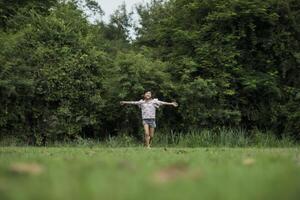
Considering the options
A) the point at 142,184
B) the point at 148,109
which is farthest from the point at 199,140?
the point at 142,184

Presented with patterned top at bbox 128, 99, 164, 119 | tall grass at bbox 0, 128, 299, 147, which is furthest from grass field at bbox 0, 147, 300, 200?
tall grass at bbox 0, 128, 299, 147

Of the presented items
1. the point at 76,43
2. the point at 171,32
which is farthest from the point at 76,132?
the point at 171,32

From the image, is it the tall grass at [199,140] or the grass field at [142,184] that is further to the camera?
the tall grass at [199,140]

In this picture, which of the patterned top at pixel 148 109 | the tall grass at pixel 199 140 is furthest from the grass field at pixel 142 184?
the tall grass at pixel 199 140

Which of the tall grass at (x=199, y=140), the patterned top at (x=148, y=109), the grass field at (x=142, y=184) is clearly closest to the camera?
the grass field at (x=142, y=184)

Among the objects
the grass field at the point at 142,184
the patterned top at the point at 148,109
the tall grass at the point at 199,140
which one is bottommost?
the grass field at the point at 142,184

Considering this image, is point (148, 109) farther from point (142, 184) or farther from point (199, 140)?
point (142, 184)

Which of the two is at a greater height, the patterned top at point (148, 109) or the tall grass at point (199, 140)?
the patterned top at point (148, 109)

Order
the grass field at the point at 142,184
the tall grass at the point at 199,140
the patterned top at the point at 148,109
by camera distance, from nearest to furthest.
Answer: the grass field at the point at 142,184 < the patterned top at the point at 148,109 < the tall grass at the point at 199,140

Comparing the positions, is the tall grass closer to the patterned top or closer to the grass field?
the patterned top

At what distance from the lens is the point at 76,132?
70.1 feet

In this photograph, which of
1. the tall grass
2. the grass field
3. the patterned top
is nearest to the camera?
the grass field

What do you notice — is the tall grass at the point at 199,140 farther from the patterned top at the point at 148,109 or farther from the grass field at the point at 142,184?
the grass field at the point at 142,184

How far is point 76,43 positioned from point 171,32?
16.3 ft
